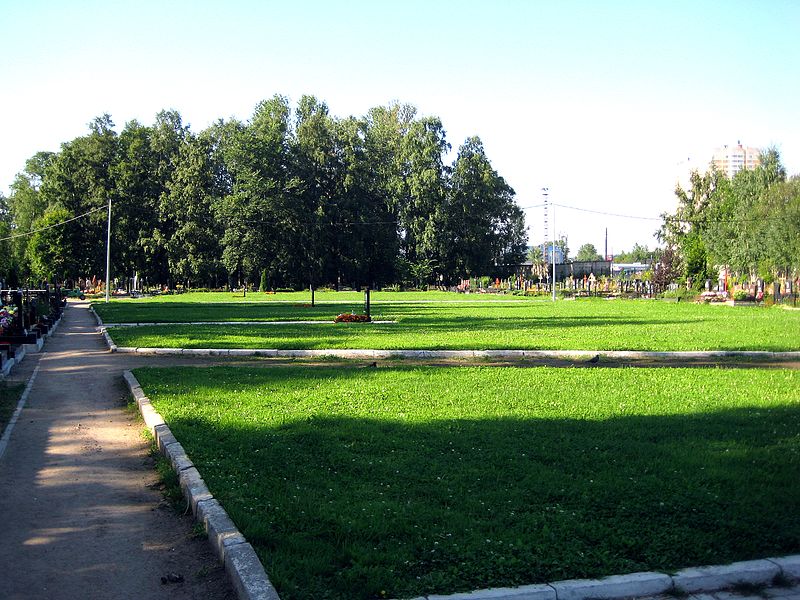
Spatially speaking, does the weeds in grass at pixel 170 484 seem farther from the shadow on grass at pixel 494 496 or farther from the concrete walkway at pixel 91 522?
the shadow on grass at pixel 494 496

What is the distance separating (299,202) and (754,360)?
60.3 m

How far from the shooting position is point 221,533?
4.66 metres

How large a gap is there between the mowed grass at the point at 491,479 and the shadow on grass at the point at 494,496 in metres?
0.02

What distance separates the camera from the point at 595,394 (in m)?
9.76

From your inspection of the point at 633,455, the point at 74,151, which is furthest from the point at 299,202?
the point at 633,455

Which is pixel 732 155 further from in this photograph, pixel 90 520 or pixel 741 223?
pixel 90 520

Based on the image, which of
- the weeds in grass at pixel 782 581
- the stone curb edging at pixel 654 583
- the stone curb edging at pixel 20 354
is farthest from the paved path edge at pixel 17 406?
the weeds in grass at pixel 782 581

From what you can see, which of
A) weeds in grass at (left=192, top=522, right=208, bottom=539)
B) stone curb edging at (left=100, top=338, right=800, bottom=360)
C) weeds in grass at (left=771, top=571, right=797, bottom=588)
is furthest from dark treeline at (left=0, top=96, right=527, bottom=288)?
weeds in grass at (left=771, top=571, right=797, bottom=588)

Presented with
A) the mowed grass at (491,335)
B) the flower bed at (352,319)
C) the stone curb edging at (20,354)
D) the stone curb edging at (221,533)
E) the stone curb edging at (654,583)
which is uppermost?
the flower bed at (352,319)

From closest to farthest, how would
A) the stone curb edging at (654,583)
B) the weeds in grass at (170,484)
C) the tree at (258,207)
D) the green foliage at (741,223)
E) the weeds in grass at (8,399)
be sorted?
the stone curb edging at (654,583) < the weeds in grass at (170,484) < the weeds in grass at (8,399) < the green foliage at (741,223) < the tree at (258,207)

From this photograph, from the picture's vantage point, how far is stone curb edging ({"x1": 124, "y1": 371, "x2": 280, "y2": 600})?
3928 millimetres

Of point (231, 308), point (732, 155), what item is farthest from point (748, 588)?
point (732, 155)

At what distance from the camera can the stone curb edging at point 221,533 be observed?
3.93 metres

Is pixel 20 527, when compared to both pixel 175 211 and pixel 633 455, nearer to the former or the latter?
pixel 633 455
